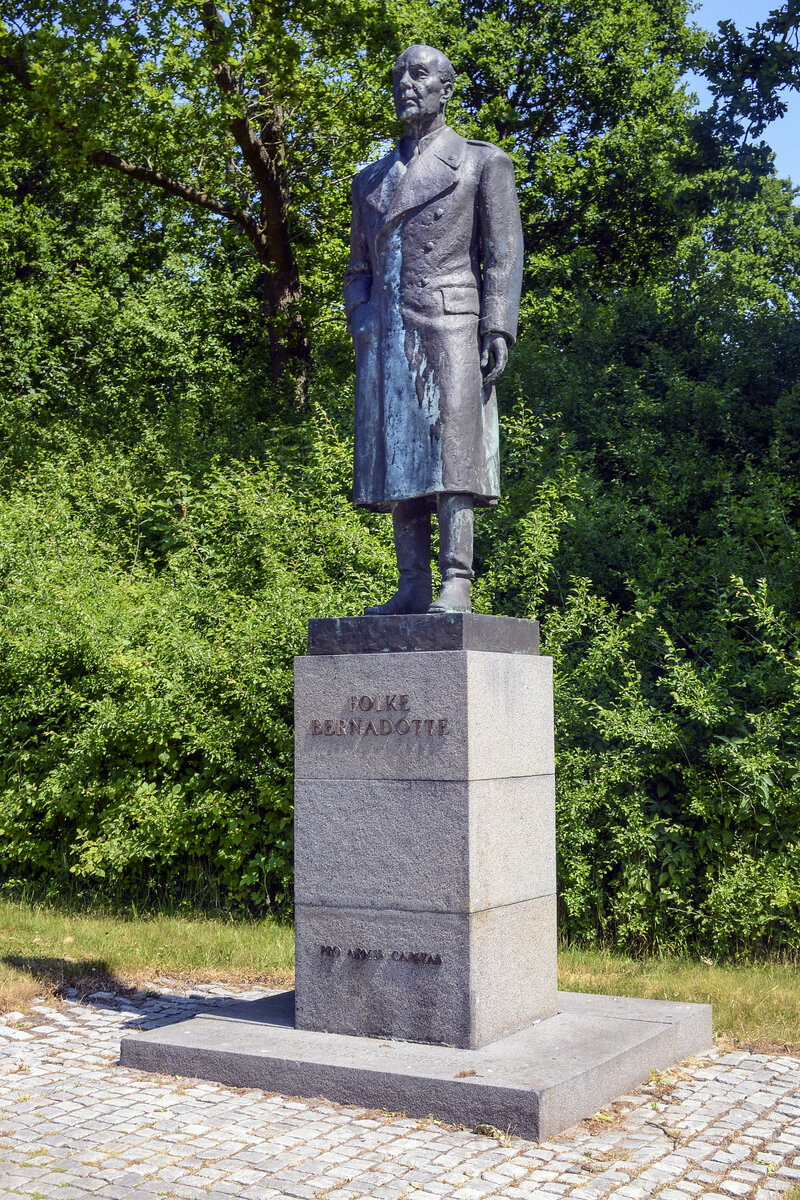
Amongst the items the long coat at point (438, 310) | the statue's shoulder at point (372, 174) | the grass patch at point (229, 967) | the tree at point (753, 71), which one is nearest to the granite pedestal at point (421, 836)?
the long coat at point (438, 310)

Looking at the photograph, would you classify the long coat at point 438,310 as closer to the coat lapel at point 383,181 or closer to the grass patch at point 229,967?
the coat lapel at point 383,181

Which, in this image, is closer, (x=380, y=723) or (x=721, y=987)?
(x=380, y=723)

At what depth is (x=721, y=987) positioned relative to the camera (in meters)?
6.78

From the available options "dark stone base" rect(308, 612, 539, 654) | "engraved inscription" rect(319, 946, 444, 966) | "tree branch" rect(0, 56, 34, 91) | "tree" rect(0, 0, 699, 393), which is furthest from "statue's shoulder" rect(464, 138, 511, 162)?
"tree branch" rect(0, 56, 34, 91)

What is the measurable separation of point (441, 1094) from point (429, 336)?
125 inches

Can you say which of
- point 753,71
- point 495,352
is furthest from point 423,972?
point 753,71

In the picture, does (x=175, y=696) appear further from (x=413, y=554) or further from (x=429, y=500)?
(x=429, y=500)

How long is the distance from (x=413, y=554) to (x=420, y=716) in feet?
3.15

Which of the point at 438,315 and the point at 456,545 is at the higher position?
the point at 438,315

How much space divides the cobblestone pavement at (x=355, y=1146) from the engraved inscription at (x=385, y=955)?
68 cm

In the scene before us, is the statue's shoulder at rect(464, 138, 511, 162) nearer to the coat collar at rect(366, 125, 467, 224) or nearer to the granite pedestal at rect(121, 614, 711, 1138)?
the coat collar at rect(366, 125, 467, 224)

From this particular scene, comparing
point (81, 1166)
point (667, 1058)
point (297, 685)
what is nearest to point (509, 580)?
point (297, 685)

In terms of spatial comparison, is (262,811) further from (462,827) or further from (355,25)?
(355,25)

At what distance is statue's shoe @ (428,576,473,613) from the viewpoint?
5.57m
